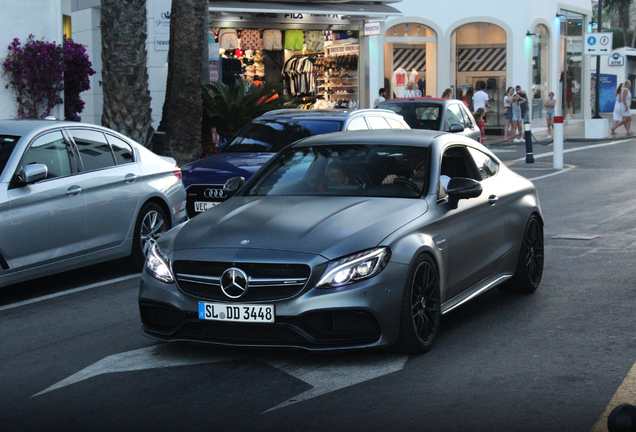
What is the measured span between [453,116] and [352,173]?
11748mm

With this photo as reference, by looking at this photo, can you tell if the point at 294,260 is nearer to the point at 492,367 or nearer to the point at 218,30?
the point at 492,367

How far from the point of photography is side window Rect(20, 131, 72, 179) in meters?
8.55

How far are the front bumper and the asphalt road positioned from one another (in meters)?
0.19

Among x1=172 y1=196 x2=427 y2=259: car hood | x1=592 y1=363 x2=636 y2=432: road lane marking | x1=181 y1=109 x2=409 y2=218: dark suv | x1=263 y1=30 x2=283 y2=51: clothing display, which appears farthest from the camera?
x1=263 y1=30 x2=283 y2=51: clothing display

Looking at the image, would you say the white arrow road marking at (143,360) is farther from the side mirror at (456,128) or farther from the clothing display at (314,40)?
the clothing display at (314,40)

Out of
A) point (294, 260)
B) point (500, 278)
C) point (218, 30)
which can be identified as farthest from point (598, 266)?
point (218, 30)

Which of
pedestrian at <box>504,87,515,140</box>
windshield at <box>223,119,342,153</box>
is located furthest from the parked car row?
pedestrian at <box>504,87,515,140</box>

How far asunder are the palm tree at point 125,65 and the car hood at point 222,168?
3.73 metres

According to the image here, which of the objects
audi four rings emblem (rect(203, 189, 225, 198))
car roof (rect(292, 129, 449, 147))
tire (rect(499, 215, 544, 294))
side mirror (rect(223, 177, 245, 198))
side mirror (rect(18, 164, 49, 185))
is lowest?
tire (rect(499, 215, 544, 294))

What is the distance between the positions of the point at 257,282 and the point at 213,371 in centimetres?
64

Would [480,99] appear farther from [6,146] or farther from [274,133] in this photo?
[6,146]

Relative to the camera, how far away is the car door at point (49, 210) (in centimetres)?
809

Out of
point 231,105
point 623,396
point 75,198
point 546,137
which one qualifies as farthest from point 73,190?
point 546,137

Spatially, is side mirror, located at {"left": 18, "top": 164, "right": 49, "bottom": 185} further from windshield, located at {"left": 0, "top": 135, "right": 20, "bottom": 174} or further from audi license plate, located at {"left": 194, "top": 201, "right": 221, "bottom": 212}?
audi license plate, located at {"left": 194, "top": 201, "right": 221, "bottom": 212}
